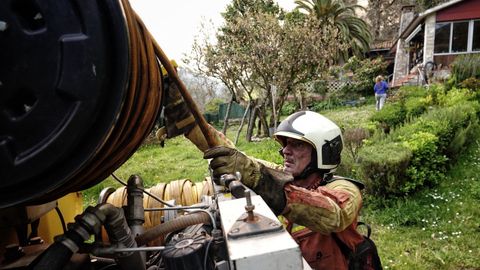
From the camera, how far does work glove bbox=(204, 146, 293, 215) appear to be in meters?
1.81

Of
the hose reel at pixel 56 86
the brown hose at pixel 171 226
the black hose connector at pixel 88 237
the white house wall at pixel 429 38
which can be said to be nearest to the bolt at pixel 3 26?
the hose reel at pixel 56 86

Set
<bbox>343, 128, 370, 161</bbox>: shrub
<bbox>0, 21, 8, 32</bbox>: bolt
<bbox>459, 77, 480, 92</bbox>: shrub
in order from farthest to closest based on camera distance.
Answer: <bbox>459, 77, 480, 92</bbox>: shrub → <bbox>343, 128, 370, 161</bbox>: shrub → <bbox>0, 21, 8, 32</bbox>: bolt

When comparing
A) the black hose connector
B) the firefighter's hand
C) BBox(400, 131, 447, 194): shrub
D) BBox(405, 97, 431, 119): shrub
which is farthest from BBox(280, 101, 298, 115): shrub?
the black hose connector

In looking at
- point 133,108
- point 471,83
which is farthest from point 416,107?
point 133,108

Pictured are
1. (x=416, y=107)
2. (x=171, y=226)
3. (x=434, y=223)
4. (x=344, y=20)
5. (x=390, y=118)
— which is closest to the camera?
(x=171, y=226)

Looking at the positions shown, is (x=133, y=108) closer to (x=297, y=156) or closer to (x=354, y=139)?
(x=297, y=156)

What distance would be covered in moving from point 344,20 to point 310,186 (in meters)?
30.7

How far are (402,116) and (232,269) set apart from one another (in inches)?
392

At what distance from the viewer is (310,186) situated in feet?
8.80

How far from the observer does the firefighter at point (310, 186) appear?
1.83 m

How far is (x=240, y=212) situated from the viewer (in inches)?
45.3

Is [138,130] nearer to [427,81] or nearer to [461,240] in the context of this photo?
[461,240]

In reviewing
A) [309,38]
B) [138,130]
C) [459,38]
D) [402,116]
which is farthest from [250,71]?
[459,38]

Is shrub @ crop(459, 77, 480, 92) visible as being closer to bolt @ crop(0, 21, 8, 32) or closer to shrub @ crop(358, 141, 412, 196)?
shrub @ crop(358, 141, 412, 196)
